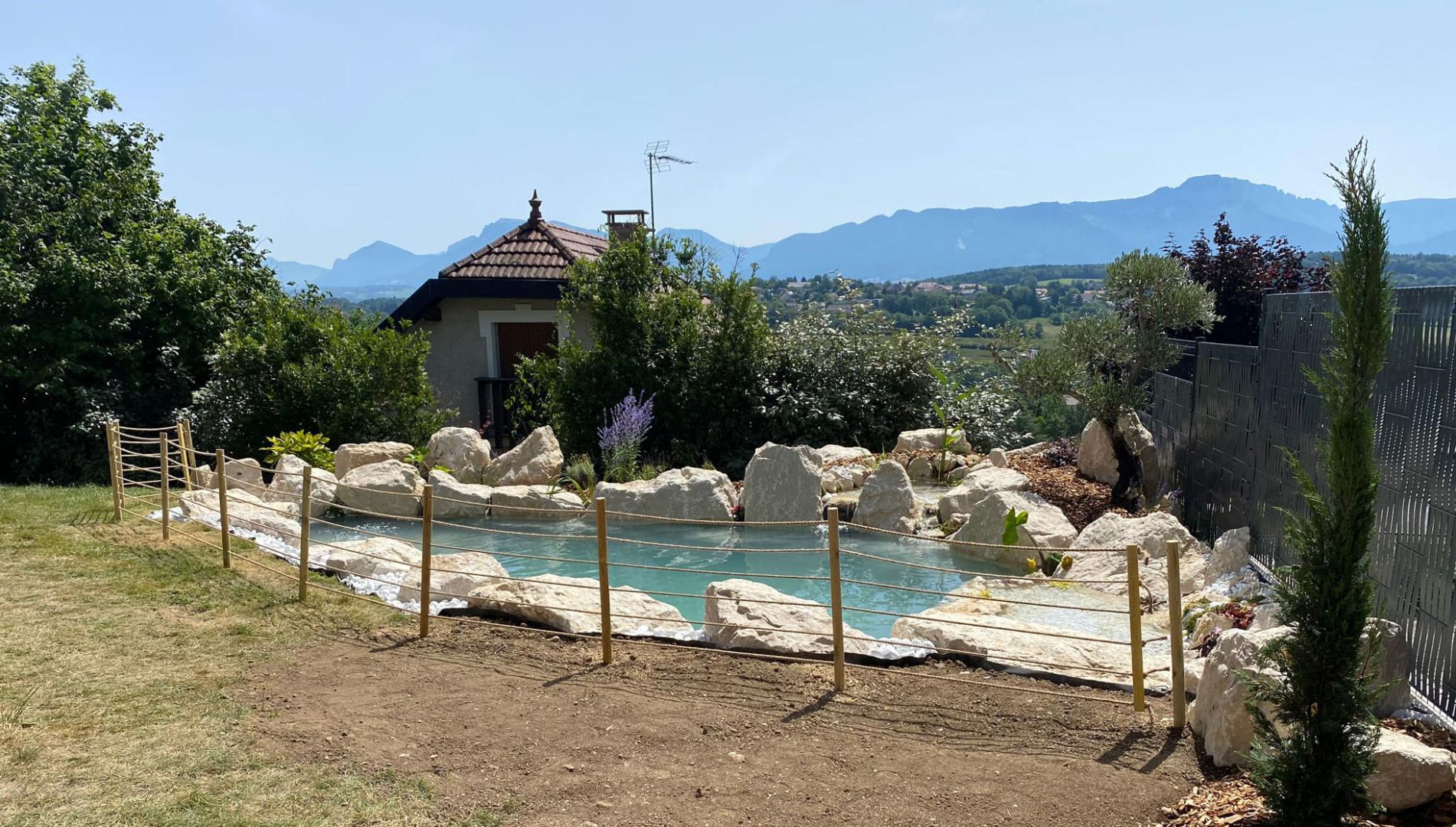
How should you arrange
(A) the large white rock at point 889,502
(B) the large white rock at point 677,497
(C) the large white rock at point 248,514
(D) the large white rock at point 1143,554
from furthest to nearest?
1. (B) the large white rock at point 677,497
2. (A) the large white rock at point 889,502
3. (C) the large white rock at point 248,514
4. (D) the large white rock at point 1143,554

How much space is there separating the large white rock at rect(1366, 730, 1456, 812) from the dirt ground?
2.50 ft

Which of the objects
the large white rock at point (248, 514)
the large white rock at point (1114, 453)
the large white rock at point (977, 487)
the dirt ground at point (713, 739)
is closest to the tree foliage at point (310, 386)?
the large white rock at point (248, 514)

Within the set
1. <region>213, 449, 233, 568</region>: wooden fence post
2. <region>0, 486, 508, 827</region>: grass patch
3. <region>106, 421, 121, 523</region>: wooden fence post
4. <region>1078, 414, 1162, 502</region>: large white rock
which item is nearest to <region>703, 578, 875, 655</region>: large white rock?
<region>0, 486, 508, 827</region>: grass patch

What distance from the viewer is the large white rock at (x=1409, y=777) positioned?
411 centimetres

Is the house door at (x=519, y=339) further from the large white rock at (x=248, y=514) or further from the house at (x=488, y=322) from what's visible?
the large white rock at (x=248, y=514)

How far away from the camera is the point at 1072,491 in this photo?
11.2m

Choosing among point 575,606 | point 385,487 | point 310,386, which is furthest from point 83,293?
point 575,606

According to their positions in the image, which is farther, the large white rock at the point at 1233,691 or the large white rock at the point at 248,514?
the large white rock at the point at 248,514

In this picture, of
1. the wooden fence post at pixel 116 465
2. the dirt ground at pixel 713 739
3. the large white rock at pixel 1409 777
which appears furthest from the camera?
the wooden fence post at pixel 116 465

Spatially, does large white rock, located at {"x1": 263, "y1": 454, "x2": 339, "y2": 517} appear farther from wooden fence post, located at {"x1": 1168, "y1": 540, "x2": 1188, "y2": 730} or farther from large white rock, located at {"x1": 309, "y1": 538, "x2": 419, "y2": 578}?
wooden fence post, located at {"x1": 1168, "y1": 540, "x2": 1188, "y2": 730}

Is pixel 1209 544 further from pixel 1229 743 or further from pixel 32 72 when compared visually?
pixel 32 72

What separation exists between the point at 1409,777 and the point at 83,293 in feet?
52.6

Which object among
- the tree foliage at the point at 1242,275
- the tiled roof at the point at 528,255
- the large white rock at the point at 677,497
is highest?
the tiled roof at the point at 528,255

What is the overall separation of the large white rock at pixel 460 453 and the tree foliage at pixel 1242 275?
34.1 ft
